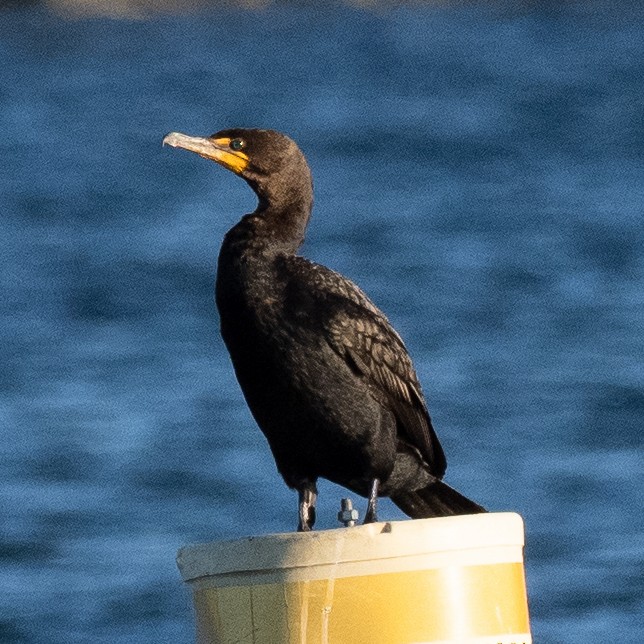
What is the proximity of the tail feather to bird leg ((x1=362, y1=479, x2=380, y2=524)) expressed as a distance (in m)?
0.15

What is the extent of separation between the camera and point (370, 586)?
13.5 ft

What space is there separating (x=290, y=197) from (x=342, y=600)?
203 centimetres

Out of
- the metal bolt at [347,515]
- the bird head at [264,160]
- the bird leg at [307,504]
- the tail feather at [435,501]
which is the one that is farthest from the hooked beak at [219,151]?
the metal bolt at [347,515]

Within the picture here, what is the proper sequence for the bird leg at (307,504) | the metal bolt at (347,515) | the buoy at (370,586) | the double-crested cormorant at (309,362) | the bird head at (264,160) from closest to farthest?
the buoy at (370,586), the metal bolt at (347,515), the double-crested cormorant at (309,362), the bird leg at (307,504), the bird head at (264,160)

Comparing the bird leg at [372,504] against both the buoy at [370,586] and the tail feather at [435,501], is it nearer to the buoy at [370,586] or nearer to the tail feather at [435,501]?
the tail feather at [435,501]

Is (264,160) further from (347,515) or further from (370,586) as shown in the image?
(370,586)

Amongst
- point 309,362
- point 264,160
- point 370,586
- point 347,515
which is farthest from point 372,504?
point 370,586

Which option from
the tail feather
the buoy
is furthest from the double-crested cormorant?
the buoy

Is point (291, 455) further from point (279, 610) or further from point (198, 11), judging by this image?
point (198, 11)

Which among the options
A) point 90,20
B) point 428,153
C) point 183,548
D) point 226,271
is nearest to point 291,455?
point 226,271

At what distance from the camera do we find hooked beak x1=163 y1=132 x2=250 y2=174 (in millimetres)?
5941

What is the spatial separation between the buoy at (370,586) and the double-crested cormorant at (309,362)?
1.32m

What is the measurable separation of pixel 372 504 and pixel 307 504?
0.28 metres

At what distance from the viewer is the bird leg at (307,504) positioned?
5727mm
